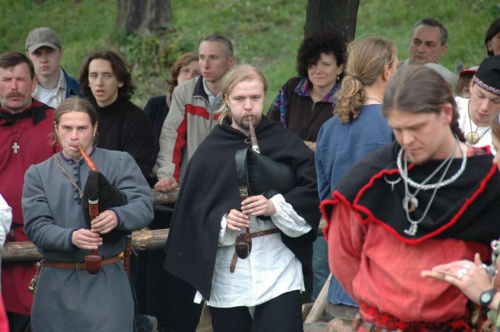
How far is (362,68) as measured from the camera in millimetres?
3857

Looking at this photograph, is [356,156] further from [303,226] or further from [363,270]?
[363,270]

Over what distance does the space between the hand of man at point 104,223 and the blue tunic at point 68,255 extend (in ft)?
0.18

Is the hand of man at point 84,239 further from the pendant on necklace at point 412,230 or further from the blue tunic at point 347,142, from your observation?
the pendant on necklace at point 412,230

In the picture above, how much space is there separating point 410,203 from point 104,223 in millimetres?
1999

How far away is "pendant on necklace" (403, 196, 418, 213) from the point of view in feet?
9.27

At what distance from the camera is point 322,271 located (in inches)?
219

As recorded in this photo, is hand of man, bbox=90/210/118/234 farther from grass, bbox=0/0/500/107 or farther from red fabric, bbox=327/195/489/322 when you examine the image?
grass, bbox=0/0/500/107

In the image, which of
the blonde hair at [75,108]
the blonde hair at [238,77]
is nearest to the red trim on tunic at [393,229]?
the blonde hair at [238,77]

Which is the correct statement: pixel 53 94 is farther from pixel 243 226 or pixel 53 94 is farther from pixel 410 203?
pixel 410 203

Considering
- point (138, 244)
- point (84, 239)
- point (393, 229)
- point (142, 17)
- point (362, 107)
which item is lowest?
point (138, 244)

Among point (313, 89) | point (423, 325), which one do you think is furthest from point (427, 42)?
point (423, 325)

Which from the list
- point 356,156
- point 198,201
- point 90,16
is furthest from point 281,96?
point 90,16

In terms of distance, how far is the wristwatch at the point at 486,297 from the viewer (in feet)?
8.85

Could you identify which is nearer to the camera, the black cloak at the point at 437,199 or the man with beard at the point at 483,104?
the black cloak at the point at 437,199
